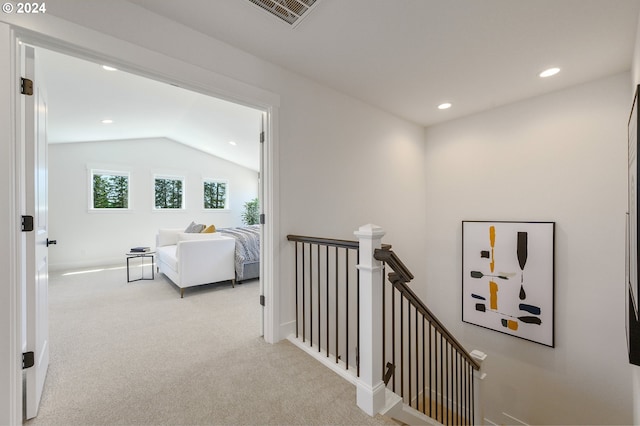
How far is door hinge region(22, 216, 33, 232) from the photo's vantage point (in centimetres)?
140

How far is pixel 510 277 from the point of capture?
3.21 meters

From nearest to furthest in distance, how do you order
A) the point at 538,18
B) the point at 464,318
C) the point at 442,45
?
the point at 538,18, the point at 442,45, the point at 464,318

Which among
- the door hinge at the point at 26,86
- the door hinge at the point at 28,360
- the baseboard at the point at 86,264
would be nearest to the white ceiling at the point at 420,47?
the door hinge at the point at 26,86

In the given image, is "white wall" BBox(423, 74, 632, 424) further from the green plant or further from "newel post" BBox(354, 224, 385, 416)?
the green plant

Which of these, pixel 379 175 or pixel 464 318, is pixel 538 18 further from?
pixel 464 318

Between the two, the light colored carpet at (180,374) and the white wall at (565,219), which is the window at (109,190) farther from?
the white wall at (565,219)

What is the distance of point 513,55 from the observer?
7.26 feet

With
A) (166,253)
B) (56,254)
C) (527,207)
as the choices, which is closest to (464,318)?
(527,207)

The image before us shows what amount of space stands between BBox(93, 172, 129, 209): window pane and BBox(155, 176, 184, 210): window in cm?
64

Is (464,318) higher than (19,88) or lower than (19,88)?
lower

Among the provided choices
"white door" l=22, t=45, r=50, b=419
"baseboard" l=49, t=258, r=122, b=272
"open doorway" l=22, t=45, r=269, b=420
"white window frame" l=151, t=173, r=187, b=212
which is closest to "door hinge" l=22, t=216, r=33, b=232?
"white door" l=22, t=45, r=50, b=419

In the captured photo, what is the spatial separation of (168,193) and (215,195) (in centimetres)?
122

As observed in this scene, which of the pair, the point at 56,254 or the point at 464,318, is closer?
the point at 464,318

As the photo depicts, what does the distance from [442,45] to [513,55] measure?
653 millimetres
